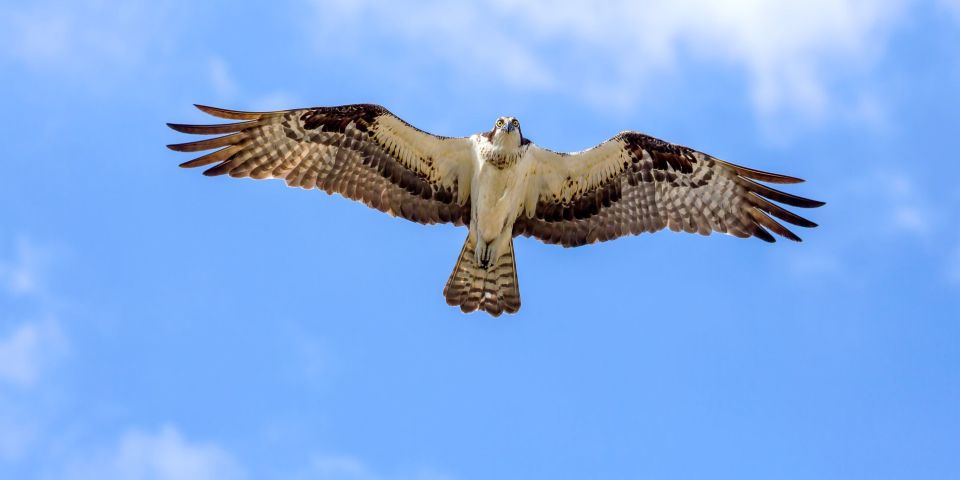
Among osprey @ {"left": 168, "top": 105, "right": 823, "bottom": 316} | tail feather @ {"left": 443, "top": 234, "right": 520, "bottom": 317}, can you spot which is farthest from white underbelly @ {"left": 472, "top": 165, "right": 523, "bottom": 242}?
tail feather @ {"left": 443, "top": 234, "right": 520, "bottom": 317}

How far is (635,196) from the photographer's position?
13.6 meters

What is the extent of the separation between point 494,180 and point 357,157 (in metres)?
1.76

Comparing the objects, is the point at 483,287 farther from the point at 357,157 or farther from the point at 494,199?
the point at 357,157

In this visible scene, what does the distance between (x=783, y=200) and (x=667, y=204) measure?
1.39 meters

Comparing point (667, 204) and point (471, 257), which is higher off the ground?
point (667, 204)

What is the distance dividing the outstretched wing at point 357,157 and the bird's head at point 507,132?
543mm

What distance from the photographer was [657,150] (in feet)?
44.3

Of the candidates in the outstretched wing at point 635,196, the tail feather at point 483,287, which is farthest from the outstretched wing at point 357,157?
the outstretched wing at point 635,196

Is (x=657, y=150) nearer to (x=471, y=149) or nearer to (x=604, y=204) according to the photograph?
(x=604, y=204)

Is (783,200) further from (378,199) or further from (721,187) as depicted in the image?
(378,199)

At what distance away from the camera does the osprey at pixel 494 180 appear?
13023 millimetres

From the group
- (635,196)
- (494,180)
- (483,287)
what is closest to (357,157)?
(494,180)

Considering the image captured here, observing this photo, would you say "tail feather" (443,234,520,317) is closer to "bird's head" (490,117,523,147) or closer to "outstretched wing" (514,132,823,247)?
"outstretched wing" (514,132,823,247)

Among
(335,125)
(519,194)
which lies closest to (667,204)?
(519,194)
